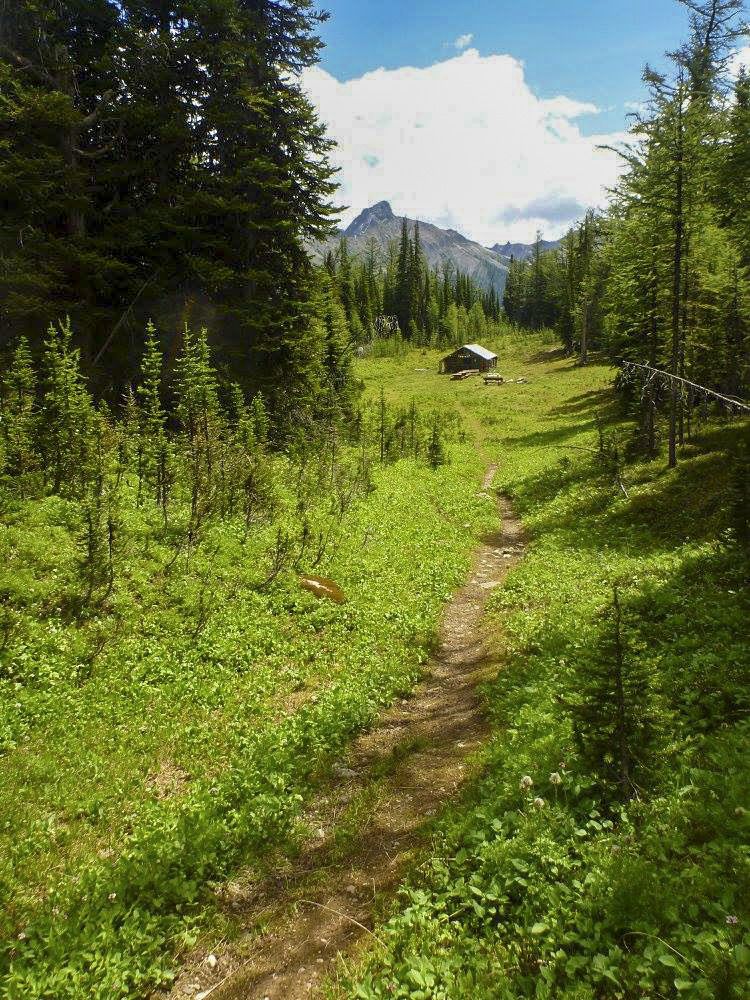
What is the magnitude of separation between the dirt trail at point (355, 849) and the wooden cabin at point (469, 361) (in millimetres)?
67220

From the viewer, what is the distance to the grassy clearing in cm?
373

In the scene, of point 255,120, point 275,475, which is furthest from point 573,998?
point 255,120

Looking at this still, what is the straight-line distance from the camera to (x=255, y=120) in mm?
22719

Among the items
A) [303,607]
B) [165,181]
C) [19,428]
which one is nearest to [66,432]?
[19,428]

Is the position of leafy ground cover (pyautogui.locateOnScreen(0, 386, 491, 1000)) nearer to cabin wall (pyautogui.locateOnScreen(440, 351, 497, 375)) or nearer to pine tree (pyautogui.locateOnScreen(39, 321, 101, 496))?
pine tree (pyautogui.locateOnScreen(39, 321, 101, 496))

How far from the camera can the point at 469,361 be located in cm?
7319

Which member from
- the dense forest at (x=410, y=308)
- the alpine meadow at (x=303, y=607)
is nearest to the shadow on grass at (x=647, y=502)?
the alpine meadow at (x=303, y=607)

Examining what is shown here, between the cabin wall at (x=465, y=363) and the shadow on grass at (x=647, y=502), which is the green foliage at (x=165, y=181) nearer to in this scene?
the shadow on grass at (x=647, y=502)

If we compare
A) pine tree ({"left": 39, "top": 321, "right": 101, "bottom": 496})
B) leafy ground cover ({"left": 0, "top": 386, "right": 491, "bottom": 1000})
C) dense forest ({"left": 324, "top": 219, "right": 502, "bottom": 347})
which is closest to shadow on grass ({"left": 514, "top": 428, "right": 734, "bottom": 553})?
leafy ground cover ({"left": 0, "top": 386, "right": 491, "bottom": 1000})

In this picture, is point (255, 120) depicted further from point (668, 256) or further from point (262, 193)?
point (668, 256)

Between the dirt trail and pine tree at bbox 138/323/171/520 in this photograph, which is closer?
the dirt trail

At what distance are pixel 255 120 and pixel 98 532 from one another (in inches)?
843

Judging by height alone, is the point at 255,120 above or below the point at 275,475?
above

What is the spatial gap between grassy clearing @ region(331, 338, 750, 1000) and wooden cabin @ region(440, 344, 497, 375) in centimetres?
6520
